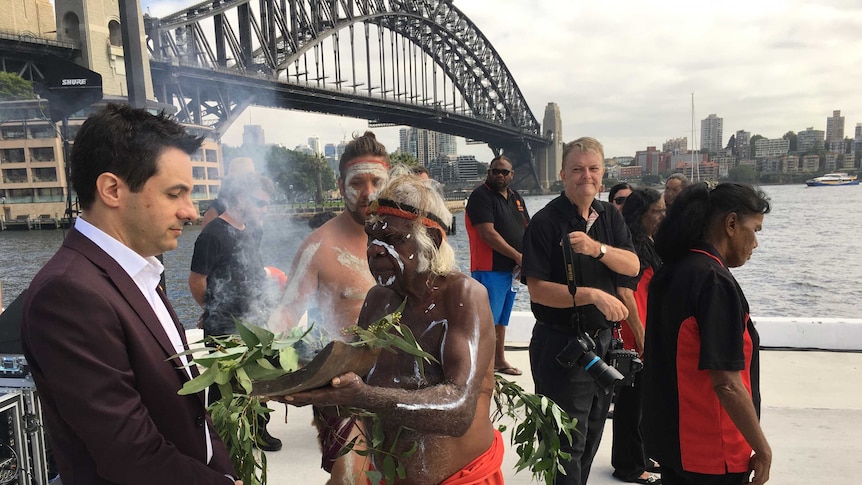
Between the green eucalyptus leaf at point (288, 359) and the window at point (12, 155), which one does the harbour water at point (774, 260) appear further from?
the window at point (12, 155)

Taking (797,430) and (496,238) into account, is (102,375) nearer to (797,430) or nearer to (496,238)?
(496,238)

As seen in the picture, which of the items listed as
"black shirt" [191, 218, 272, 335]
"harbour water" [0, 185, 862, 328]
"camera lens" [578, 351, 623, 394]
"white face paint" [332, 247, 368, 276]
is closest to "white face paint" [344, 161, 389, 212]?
"white face paint" [332, 247, 368, 276]

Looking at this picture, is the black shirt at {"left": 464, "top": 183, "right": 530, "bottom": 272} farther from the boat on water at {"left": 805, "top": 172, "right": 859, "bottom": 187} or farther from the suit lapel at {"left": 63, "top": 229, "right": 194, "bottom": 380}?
the boat on water at {"left": 805, "top": 172, "right": 859, "bottom": 187}

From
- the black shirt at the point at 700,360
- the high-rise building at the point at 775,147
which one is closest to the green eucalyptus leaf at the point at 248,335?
the black shirt at the point at 700,360

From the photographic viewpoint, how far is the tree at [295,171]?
3.32 meters

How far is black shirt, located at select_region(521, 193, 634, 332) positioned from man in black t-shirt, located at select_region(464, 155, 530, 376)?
6.55 ft

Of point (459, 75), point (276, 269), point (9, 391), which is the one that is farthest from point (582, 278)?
point (459, 75)

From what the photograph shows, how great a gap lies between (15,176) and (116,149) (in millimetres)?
8178

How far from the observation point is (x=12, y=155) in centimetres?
583

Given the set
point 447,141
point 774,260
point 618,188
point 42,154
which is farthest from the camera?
point 447,141

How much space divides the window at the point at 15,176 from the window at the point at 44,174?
0.23m

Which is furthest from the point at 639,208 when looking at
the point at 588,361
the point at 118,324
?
the point at 118,324

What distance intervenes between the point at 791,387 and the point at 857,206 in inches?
2345

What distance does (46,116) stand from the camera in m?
3.80
